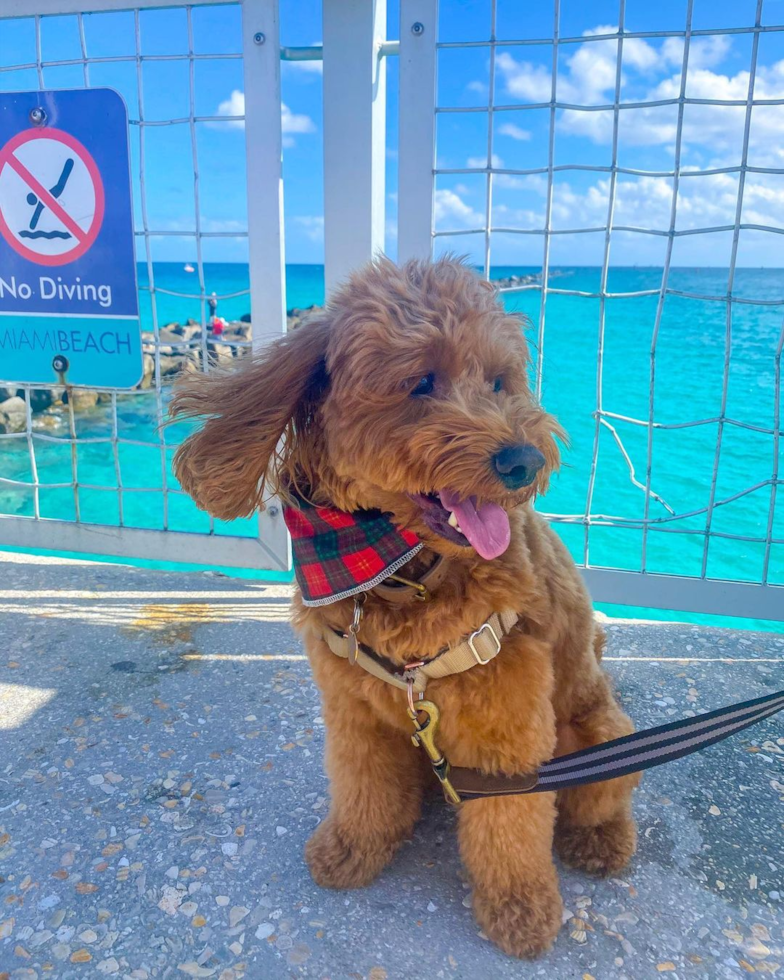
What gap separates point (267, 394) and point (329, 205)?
1759 millimetres

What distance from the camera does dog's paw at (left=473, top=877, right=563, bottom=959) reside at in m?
1.61

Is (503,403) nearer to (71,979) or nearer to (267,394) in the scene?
(267,394)

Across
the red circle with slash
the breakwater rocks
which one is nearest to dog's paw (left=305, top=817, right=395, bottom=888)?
the breakwater rocks

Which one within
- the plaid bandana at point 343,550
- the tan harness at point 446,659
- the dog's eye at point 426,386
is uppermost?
the dog's eye at point 426,386

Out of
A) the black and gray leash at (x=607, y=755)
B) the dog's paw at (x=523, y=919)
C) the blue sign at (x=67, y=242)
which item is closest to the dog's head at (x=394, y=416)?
the black and gray leash at (x=607, y=755)

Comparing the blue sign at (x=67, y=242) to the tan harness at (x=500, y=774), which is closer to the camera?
the tan harness at (x=500, y=774)

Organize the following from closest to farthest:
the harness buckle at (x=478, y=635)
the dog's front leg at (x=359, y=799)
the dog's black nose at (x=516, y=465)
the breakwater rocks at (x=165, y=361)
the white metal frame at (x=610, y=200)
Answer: the dog's black nose at (x=516, y=465) → the harness buckle at (x=478, y=635) → the dog's front leg at (x=359, y=799) → the breakwater rocks at (x=165, y=361) → the white metal frame at (x=610, y=200)

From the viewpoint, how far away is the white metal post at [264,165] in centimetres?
300

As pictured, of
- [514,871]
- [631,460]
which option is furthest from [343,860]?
[631,460]

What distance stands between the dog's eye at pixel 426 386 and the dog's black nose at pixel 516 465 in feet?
0.82

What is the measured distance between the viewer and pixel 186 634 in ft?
10.1

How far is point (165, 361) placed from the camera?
4.22 m

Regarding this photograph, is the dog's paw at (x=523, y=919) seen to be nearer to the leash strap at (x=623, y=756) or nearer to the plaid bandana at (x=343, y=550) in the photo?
the leash strap at (x=623, y=756)

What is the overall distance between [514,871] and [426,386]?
1.16 metres
